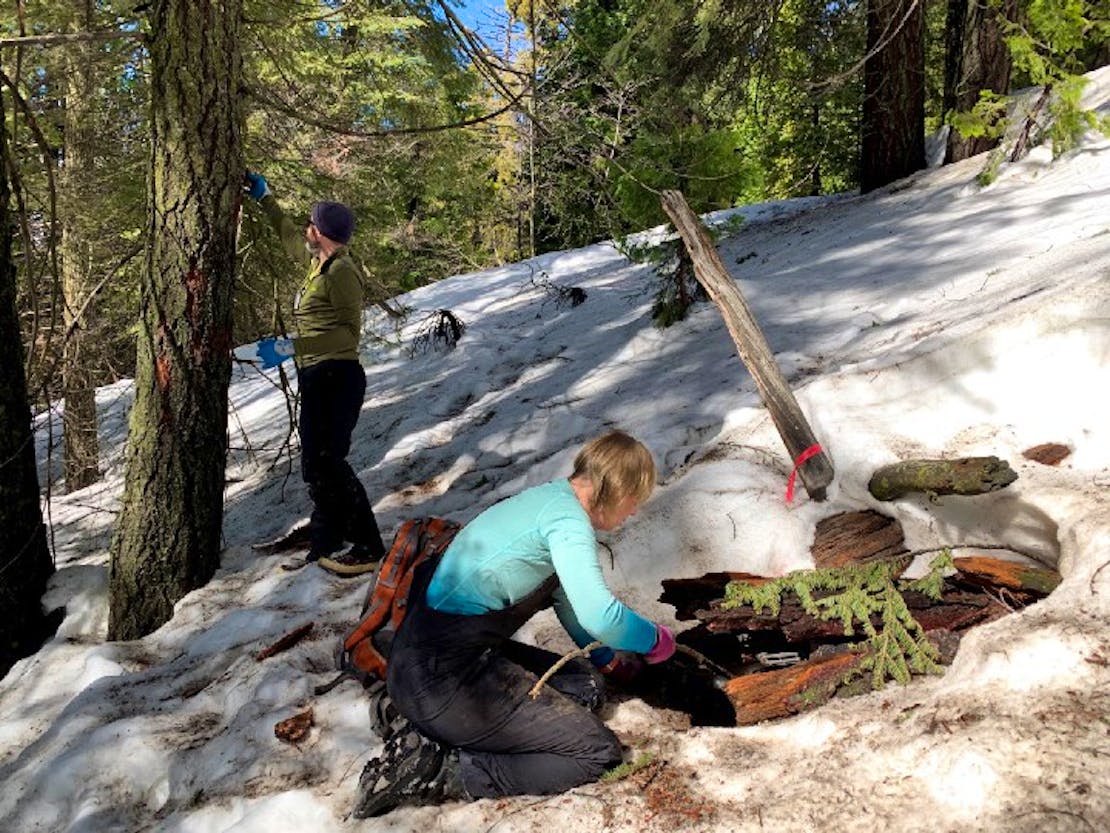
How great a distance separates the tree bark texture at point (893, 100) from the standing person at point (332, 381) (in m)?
6.56

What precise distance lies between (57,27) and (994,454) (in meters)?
8.90

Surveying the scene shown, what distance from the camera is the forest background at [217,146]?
4.43 m

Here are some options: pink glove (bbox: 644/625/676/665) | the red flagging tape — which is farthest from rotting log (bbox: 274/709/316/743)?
the red flagging tape

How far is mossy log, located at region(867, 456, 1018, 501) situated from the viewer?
10.6 ft

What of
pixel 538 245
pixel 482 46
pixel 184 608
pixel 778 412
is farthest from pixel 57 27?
pixel 538 245

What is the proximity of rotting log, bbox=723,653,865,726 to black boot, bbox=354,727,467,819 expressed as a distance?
98cm

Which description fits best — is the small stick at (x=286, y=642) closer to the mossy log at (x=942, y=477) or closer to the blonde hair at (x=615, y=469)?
the blonde hair at (x=615, y=469)

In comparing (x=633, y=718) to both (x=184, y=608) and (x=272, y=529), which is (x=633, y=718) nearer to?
(x=184, y=608)

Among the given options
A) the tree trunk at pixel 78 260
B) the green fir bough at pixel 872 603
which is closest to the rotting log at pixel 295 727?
the green fir bough at pixel 872 603

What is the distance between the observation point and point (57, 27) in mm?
8047

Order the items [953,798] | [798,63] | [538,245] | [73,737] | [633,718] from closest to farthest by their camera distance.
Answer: [953,798], [633,718], [73,737], [798,63], [538,245]

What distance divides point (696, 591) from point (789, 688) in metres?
0.61

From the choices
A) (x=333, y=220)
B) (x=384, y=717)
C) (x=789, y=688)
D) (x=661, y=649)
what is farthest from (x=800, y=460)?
(x=333, y=220)

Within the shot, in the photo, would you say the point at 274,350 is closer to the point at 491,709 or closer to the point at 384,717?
the point at 384,717
